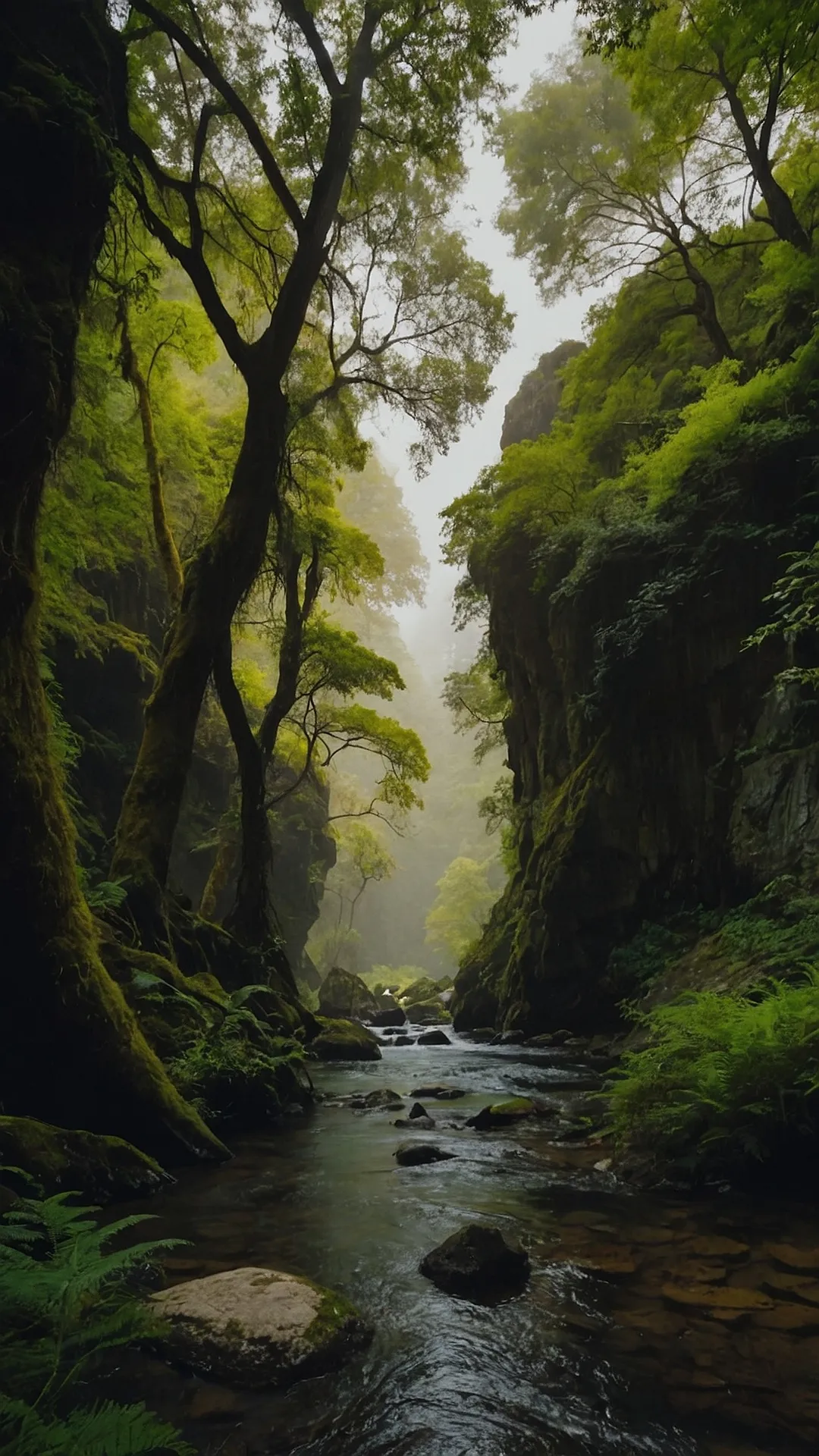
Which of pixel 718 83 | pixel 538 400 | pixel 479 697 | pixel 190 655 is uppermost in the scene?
pixel 538 400

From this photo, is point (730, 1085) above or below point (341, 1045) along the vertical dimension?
above

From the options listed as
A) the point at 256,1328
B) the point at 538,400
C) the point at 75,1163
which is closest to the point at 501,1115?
the point at 75,1163

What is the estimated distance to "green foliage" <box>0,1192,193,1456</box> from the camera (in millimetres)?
1402

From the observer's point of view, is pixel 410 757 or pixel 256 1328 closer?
pixel 256 1328

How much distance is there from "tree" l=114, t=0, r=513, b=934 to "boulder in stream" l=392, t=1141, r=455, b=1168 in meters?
3.59

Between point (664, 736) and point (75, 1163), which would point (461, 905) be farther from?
point (75, 1163)

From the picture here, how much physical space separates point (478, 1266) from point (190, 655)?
6.66 m

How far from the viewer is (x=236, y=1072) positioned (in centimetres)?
615

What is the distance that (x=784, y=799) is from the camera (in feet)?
29.5

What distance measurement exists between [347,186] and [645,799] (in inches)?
474

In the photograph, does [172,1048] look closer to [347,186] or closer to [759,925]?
[759,925]

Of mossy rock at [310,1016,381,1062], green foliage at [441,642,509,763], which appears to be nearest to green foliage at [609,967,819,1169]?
mossy rock at [310,1016,381,1062]

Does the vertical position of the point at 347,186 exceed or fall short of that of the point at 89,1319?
it exceeds it

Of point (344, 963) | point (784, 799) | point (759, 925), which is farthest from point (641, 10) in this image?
point (344, 963)
